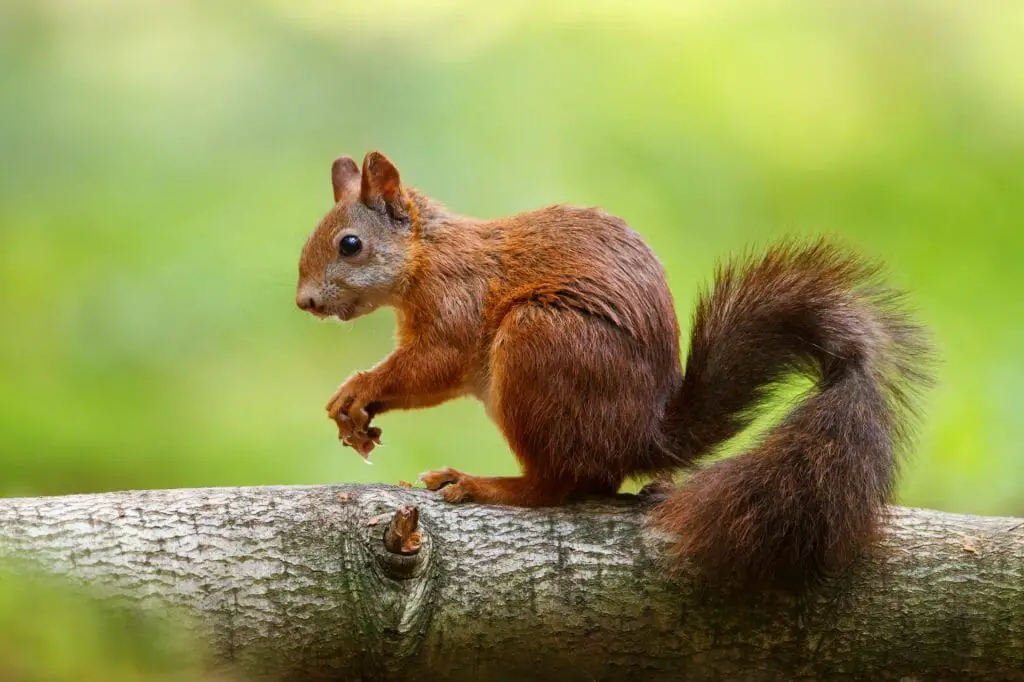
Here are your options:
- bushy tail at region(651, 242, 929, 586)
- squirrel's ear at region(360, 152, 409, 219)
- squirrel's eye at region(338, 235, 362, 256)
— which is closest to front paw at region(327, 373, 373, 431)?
squirrel's eye at region(338, 235, 362, 256)

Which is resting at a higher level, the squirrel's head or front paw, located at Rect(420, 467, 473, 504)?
the squirrel's head

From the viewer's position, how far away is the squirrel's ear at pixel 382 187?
2.68 m

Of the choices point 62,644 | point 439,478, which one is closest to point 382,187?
point 439,478

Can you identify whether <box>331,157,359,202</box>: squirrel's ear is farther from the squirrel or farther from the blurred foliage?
the blurred foliage

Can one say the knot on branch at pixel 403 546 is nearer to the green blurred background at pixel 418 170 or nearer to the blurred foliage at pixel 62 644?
the blurred foliage at pixel 62 644

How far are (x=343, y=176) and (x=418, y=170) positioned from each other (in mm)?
1593

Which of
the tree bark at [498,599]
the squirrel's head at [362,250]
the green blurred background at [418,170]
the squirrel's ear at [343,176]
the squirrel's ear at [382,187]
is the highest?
the green blurred background at [418,170]

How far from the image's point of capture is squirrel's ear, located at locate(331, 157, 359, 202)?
2.89 m

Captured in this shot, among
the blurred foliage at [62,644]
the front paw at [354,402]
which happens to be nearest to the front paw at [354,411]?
the front paw at [354,402]

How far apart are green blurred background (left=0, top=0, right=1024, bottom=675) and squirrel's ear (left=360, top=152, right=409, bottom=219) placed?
137 cm

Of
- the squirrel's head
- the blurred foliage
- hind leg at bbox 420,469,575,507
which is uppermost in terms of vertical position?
the squirrel's head

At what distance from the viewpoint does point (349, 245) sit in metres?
2.66

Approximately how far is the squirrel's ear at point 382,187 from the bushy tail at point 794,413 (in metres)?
0.82

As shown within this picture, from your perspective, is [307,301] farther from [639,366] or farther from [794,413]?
[794,413]
